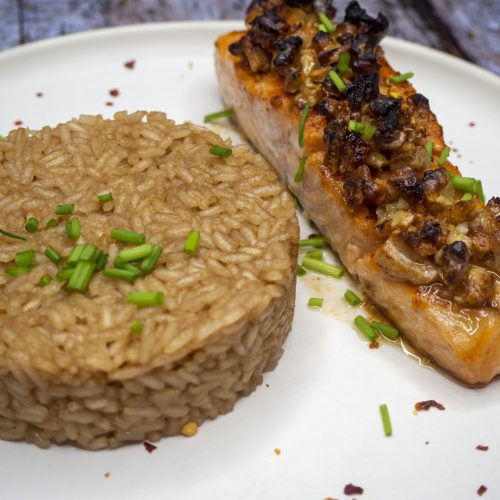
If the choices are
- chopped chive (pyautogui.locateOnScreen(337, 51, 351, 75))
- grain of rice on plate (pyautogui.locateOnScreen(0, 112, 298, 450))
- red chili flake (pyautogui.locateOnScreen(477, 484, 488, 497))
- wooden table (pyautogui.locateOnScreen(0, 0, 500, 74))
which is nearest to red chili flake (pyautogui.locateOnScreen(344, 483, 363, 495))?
red chili flake (pyautogui.locateOnScreen(477, 484, 488, 497))

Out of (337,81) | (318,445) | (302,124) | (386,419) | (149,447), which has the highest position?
(337,81)

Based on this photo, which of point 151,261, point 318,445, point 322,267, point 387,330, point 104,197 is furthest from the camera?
point 322,267

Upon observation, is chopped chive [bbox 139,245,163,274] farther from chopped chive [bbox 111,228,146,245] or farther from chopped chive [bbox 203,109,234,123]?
chopped chive [bbox 203,109,234,123]

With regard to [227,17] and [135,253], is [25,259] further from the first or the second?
[227,17]

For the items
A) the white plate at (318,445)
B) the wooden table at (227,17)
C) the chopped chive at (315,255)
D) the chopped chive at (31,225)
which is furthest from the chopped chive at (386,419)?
the wooden table at (227,17)

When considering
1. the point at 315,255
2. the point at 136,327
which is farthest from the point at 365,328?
the point at 136,327

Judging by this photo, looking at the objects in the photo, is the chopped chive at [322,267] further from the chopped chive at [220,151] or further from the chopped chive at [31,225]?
the chopped chive at [31,225]
